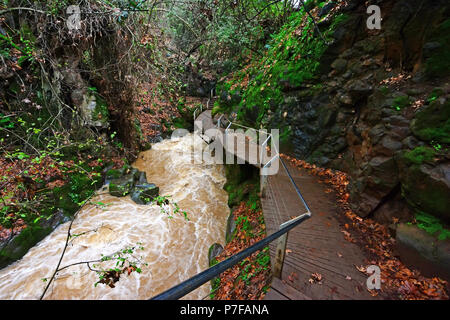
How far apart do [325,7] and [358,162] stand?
6.44m

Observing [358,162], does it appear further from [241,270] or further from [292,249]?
[241,270]

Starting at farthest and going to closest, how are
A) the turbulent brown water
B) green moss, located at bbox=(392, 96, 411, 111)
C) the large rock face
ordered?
the turbulent brown water < green moss, located at bbox=(392, 96, 411, 111) < the large rock face

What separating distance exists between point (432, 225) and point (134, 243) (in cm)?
754

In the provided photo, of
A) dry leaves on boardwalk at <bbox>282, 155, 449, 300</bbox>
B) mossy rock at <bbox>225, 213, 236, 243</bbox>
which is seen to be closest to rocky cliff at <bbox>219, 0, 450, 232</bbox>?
dry leaves on boardwalk at <bbox>282, 155, 449, 300</bbox>

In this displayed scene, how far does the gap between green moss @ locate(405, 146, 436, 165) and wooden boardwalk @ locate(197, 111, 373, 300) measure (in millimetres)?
2044

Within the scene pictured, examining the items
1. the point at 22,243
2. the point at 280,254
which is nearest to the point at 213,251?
the point at 280,254

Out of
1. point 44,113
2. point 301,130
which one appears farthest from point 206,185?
point 44,113

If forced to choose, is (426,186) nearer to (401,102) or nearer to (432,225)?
(432,225)

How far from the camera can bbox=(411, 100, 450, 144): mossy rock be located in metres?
3.37

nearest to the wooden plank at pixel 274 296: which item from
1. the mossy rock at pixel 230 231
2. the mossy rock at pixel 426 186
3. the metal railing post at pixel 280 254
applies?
the metal railing post at pixel 280 254

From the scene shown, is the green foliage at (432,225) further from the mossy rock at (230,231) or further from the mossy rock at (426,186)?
the mossy rock at (230,231)

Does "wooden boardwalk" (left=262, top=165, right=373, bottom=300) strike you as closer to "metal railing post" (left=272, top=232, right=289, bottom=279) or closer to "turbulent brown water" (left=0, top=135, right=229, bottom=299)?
"metal railing post" (left=272, top=232, right=289, bottom=279)

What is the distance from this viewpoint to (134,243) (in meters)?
6.10

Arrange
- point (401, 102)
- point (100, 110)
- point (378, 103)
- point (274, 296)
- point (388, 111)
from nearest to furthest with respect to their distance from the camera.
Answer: point (274, 296), point (401, 102), point (388, 111), point (378, 103), point (100, 110)
